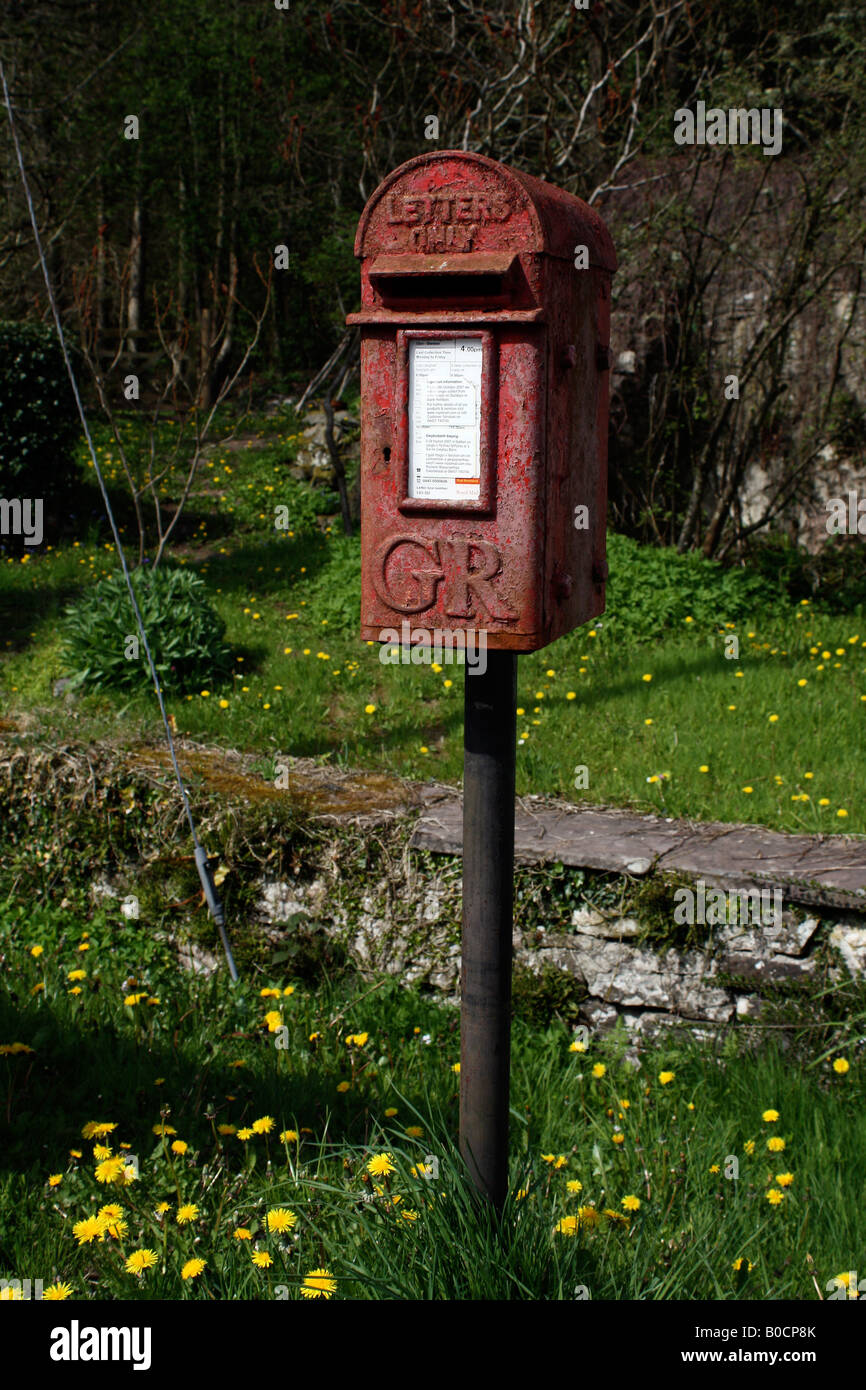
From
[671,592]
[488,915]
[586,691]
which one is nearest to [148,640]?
[586,691]

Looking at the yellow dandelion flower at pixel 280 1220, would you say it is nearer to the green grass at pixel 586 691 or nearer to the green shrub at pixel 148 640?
the green grass at pixel 586 691

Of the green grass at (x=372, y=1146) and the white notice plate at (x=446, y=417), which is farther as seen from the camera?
the green grass at (x=372, y=1146)

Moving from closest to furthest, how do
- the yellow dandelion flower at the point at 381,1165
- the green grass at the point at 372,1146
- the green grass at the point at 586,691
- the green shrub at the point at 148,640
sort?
the green grass at the point at 372,1146 < the yellow dandelion flower at the point at 381,1165 < the green grass at the point at 586,691 < the green shrub at the point at 148,640

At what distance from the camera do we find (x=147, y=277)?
18328 mm

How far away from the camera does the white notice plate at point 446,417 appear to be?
201 centimetres

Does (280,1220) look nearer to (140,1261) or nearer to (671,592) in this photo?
(140,1261)

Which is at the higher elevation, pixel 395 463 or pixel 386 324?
pixel 386 324

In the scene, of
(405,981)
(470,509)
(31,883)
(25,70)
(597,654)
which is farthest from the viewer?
(25,70)

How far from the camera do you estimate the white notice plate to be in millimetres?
2012

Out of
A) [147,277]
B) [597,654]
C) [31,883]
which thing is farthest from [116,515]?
[147,277]

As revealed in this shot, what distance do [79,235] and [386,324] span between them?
52.0 feet

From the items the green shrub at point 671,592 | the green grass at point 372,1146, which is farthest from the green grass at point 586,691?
the green grass at point 372,1146

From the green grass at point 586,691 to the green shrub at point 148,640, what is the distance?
0.15m

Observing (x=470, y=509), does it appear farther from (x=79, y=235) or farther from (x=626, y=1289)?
(x=79, y=235)
